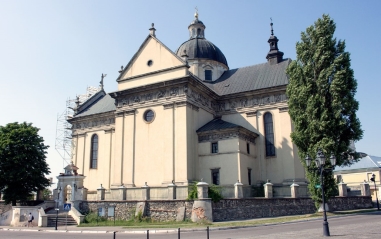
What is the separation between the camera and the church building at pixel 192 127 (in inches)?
1222

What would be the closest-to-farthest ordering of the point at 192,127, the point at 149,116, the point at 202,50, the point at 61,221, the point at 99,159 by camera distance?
1. the point at 61,221
2. the point at 192,127
3. the point at 149,116
4. the point at 99,159
5. the point at 202,50

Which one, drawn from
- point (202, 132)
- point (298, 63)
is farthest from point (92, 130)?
point (298, 63)

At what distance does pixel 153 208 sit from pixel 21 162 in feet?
50.9

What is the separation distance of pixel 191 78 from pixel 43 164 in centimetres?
1697

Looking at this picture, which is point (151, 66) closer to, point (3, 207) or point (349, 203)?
point (3, 207)

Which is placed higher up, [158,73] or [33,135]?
[158,73]

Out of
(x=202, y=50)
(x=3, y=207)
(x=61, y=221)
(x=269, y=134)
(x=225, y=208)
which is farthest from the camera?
(x=202, y=50)

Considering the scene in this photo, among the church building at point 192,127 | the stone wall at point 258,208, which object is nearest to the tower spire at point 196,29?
the church building at point 192,127

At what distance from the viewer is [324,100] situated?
26688mm

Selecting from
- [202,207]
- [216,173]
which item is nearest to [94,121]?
[216,173]

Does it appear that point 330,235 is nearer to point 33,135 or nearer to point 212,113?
point 212,113

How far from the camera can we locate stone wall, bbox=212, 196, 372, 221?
2411cm

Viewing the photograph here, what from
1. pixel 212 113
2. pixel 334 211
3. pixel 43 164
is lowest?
pixel 334 211

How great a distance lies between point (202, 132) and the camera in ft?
106
